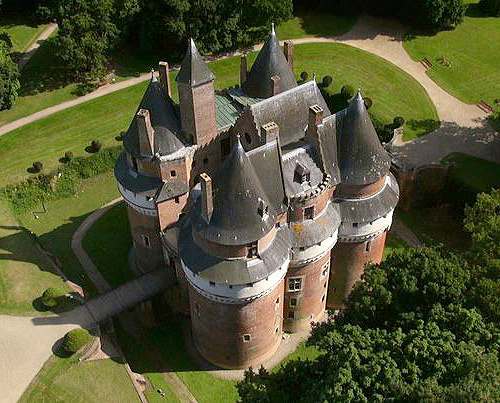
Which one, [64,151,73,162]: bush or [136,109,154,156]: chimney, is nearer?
[136,109,154,156]: chimney

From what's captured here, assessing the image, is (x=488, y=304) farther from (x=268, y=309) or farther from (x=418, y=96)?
(x=418, y=96)

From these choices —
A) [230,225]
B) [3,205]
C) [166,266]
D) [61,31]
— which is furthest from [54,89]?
[230,225]

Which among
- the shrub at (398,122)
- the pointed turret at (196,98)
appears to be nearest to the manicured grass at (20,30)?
the pointed turret at (196,98)

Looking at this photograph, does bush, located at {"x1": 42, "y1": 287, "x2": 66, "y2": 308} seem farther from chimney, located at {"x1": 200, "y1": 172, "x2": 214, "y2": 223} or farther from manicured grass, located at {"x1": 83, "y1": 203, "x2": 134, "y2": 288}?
chimney, located at {"x1": 200, "y1": 172, "x2": 214, "y2": 223}

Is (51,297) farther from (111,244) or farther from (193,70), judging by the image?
(193,70)

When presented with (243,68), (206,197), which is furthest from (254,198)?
(243,68)

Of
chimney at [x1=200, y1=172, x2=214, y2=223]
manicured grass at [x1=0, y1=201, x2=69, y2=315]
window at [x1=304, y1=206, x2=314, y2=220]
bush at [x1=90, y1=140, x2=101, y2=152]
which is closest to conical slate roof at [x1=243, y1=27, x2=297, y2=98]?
window at [x1=304, y1=206, x2=314, y2=220]
